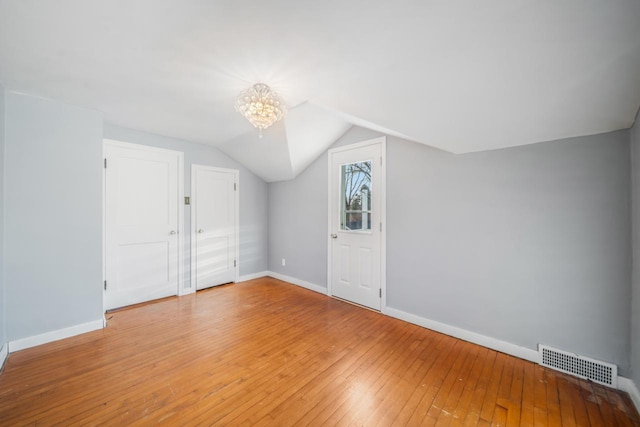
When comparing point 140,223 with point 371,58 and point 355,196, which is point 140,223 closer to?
point 355,196

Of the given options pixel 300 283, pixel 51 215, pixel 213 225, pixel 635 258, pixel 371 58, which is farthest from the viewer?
pixel 300 283

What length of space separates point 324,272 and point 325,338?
1.40 metres

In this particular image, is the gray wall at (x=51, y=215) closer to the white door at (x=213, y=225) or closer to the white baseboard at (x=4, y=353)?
the white baseboard at (x=4, y=353)

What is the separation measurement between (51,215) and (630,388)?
201 inches

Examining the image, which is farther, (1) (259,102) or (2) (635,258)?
(1) (259,102)

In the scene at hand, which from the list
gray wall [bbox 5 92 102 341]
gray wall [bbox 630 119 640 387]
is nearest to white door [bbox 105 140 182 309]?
gray wall [bbox 5 92 102 341]

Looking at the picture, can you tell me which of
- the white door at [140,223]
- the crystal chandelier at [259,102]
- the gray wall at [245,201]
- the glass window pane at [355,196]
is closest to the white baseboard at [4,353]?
the white door at [140,223]

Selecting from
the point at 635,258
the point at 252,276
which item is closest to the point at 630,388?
the point at 635,258

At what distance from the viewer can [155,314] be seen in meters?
3.03

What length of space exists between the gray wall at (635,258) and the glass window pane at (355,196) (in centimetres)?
221

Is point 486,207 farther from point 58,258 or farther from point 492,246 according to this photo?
point 58,258

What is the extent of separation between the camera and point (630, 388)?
172cm

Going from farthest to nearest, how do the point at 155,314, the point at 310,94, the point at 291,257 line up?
1. the point at 291,257
2. the point at 155,314
3. the point at 310,94

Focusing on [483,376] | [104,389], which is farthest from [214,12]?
[483,376]
